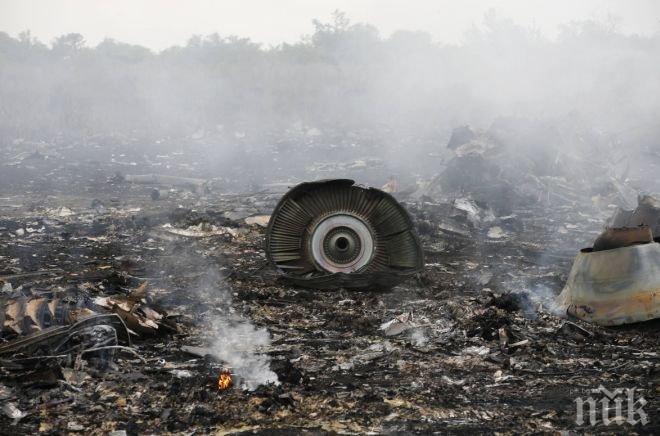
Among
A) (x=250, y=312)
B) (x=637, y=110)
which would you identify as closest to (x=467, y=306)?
(x=250, y=312)

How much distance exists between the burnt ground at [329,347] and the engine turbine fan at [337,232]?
29 cm

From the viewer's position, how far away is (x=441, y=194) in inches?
509

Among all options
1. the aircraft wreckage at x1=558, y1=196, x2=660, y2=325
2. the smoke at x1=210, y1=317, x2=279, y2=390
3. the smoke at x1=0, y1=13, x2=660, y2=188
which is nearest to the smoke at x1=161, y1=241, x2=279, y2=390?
the smoke at x1=210, y1=317, x2=279, y2=390

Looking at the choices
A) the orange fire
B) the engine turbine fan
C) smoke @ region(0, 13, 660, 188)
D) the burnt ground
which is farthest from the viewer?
smoke @ region(0, 13, 660, 188)

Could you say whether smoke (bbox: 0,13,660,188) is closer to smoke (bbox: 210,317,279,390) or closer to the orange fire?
smoke (bbox: 210,317,279,390)

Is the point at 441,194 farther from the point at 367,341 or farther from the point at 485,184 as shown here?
the point at 367,341

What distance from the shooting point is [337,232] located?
6410mm

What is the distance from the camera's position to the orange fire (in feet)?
12.4

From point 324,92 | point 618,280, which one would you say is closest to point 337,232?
point 618,280

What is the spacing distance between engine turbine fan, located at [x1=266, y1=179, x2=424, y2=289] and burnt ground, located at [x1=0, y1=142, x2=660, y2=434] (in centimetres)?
29

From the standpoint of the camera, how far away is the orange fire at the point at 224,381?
3.77 m

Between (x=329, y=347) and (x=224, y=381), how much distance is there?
3.69 ft

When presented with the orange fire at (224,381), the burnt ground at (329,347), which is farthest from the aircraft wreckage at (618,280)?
the orange fire at (224,381)

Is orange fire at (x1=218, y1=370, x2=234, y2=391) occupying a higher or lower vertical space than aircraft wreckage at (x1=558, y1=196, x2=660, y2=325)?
lower
